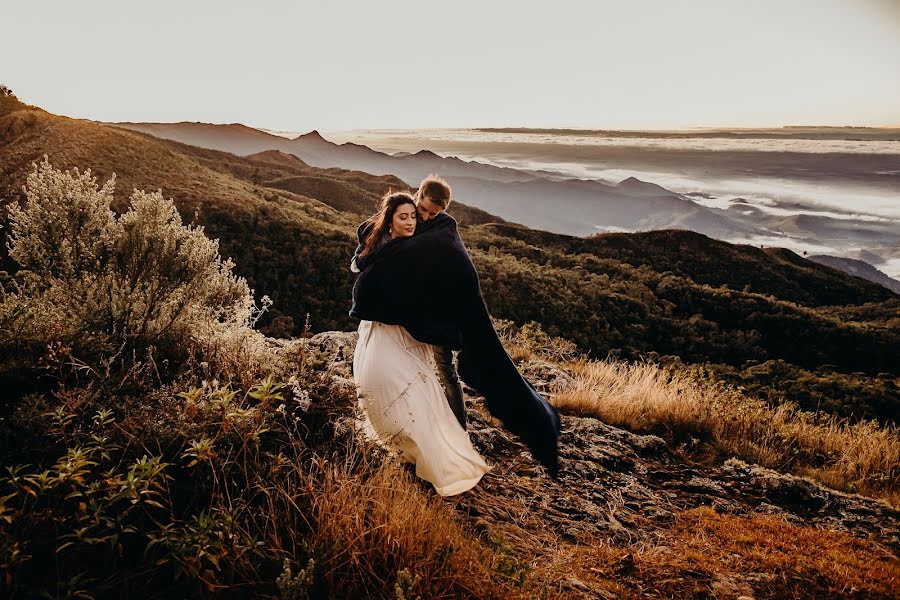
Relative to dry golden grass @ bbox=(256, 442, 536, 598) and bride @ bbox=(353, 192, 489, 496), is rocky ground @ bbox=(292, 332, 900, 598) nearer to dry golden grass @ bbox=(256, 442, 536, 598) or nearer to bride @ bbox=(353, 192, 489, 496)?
bride @ bbox=(353, 192, 489, 496)

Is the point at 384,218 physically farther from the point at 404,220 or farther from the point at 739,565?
the point at 739,565

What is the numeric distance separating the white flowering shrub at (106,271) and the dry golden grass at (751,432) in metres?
4.16

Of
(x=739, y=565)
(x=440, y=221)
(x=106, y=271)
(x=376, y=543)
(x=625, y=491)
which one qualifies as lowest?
(x=625, y=491)

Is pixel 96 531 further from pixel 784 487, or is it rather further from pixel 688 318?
pixel 688 318

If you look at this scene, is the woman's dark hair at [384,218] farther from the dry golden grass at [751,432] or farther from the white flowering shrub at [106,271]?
the dry golden grass at [751,432]

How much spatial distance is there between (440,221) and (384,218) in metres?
0.44

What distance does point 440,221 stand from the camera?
351 centimetres

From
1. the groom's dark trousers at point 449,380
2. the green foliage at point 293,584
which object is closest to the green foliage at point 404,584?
the green foliage at point 293,584

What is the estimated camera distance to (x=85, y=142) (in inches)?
1374

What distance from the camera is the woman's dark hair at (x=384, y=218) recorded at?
3439 millimetres

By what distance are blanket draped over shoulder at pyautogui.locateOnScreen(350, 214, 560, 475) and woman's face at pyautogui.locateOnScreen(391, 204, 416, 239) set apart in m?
0.09

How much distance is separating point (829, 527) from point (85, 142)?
46761 mm

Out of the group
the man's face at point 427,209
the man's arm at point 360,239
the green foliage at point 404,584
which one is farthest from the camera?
the man's arm at point 360,239

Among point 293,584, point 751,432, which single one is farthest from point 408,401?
point 751,432
